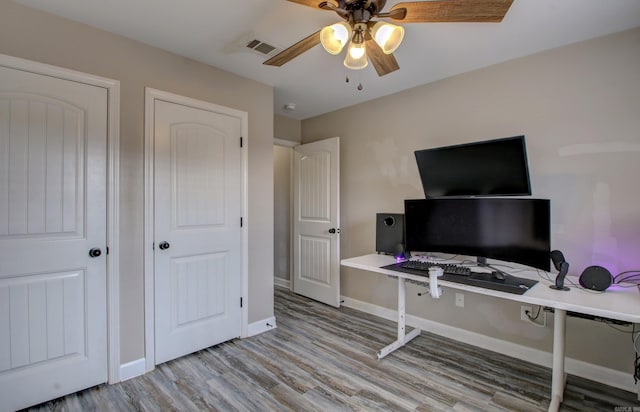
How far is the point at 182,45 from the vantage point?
2324 mm

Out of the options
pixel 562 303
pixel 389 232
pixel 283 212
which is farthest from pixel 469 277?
pixel 283 212

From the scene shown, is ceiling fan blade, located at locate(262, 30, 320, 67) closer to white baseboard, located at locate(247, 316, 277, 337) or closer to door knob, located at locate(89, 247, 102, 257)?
door knob, located at locate(89, 247, 102, 257)

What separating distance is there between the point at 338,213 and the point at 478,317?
174cm

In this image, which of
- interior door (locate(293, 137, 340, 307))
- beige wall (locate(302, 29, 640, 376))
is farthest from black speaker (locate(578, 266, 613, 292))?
interior door (locate(293, 137, 340, 307))

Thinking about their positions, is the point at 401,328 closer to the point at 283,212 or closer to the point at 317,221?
the point at 317,221

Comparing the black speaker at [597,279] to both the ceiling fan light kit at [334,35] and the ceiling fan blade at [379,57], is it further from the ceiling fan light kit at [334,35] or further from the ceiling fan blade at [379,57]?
the ceiling fan light kit at [334,35]

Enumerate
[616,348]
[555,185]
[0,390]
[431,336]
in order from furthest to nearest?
[431,336] → [555,185] → [616,348] → [0,390]

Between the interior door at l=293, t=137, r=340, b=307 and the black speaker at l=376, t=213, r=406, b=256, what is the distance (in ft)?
2.11

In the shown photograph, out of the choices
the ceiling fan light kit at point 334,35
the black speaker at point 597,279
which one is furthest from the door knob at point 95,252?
the black speaker at point 597,279

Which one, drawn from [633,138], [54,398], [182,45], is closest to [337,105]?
[182,45]

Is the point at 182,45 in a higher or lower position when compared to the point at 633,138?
higher

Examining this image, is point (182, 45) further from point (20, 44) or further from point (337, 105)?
point (337, 105)

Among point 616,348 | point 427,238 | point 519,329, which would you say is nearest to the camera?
point 616,348

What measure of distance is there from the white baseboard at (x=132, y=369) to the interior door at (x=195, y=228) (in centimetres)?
12
